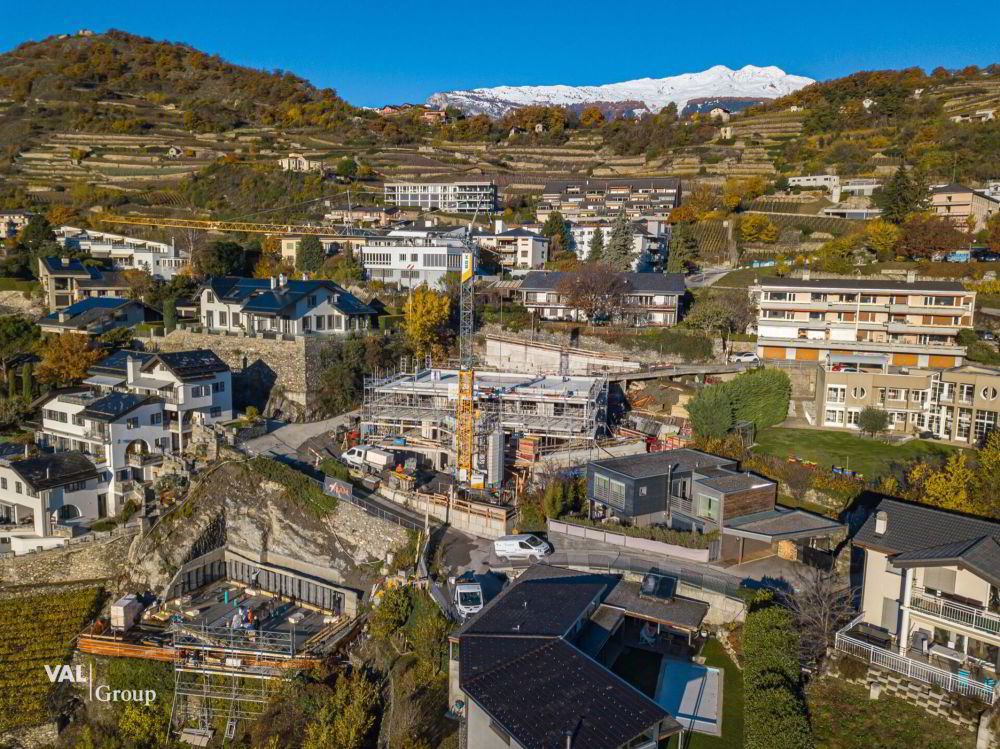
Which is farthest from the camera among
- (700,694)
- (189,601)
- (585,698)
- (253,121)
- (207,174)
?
(253,121)

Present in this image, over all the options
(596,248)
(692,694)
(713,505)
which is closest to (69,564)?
(692,694)

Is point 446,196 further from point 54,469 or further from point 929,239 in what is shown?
point 54,469

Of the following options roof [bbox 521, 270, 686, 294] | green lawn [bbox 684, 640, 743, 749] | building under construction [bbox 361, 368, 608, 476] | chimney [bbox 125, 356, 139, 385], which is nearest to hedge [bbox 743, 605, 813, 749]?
green lawn [bbox 684, 640, 743, 749]

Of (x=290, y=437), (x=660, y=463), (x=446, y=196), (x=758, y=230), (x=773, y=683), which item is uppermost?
(x=446, y=196)

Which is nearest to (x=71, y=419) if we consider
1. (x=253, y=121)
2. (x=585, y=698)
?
(x=585, y=698)

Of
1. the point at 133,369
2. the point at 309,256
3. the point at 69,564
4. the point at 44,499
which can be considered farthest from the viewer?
the point at 309,256

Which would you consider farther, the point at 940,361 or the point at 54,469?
the point at 940,361

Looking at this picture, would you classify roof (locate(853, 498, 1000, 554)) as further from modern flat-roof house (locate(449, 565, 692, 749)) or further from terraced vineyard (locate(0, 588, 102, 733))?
terraced vineyard (locate(0, 588, 102, 733))

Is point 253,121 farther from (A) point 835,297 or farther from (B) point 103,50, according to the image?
(A) point 835,297
